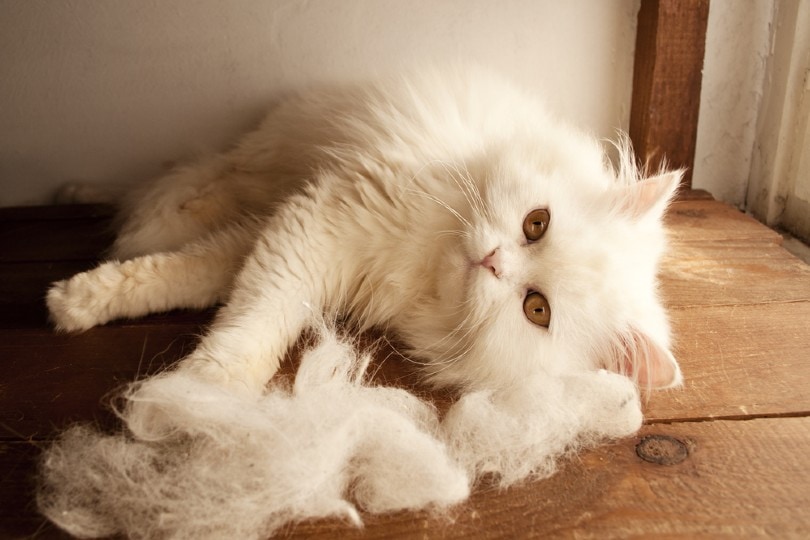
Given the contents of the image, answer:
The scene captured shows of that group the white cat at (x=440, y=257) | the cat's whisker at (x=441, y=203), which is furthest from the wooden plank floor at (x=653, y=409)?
the cat's whisker at (x=441, y=203)

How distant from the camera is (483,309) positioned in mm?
1197

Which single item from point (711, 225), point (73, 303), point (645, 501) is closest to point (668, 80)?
point (711, 225)

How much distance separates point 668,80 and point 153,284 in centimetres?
175

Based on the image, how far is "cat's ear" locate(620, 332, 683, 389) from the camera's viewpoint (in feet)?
3.66

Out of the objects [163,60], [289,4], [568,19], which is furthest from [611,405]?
[163,60]

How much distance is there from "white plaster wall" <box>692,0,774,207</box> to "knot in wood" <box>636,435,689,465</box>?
1473 mm

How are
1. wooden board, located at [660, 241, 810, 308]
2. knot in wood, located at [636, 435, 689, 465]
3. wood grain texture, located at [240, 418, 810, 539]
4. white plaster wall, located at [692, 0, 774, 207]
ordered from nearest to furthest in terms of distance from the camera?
wood grain texture, located at [240, 418, 810, 539] → knot in wood, located at [636, 435, 689, 465] → wooden board, located at [660, 241, 810, 308] → white plaster wall, located at [692, 0, 774, 207]

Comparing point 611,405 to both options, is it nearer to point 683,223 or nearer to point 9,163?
point 683,223

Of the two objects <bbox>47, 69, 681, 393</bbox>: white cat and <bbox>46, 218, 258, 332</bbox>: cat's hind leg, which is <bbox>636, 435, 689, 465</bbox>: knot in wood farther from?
<bbox>46, 218, 258, 332</bbox>: cat's hind leg

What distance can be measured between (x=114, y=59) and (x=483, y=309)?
1.52 metres

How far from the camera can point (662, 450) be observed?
3.36 feet

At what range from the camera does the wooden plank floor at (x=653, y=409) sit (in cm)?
87

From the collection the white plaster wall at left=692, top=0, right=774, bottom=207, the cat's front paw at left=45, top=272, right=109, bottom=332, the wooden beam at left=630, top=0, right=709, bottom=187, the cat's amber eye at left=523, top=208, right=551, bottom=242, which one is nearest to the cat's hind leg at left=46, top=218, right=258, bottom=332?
the cat's front paw at left=45, top=272, right=109, bottom=332

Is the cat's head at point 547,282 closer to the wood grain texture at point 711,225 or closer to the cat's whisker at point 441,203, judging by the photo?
the cat's whisker at point 441,203
